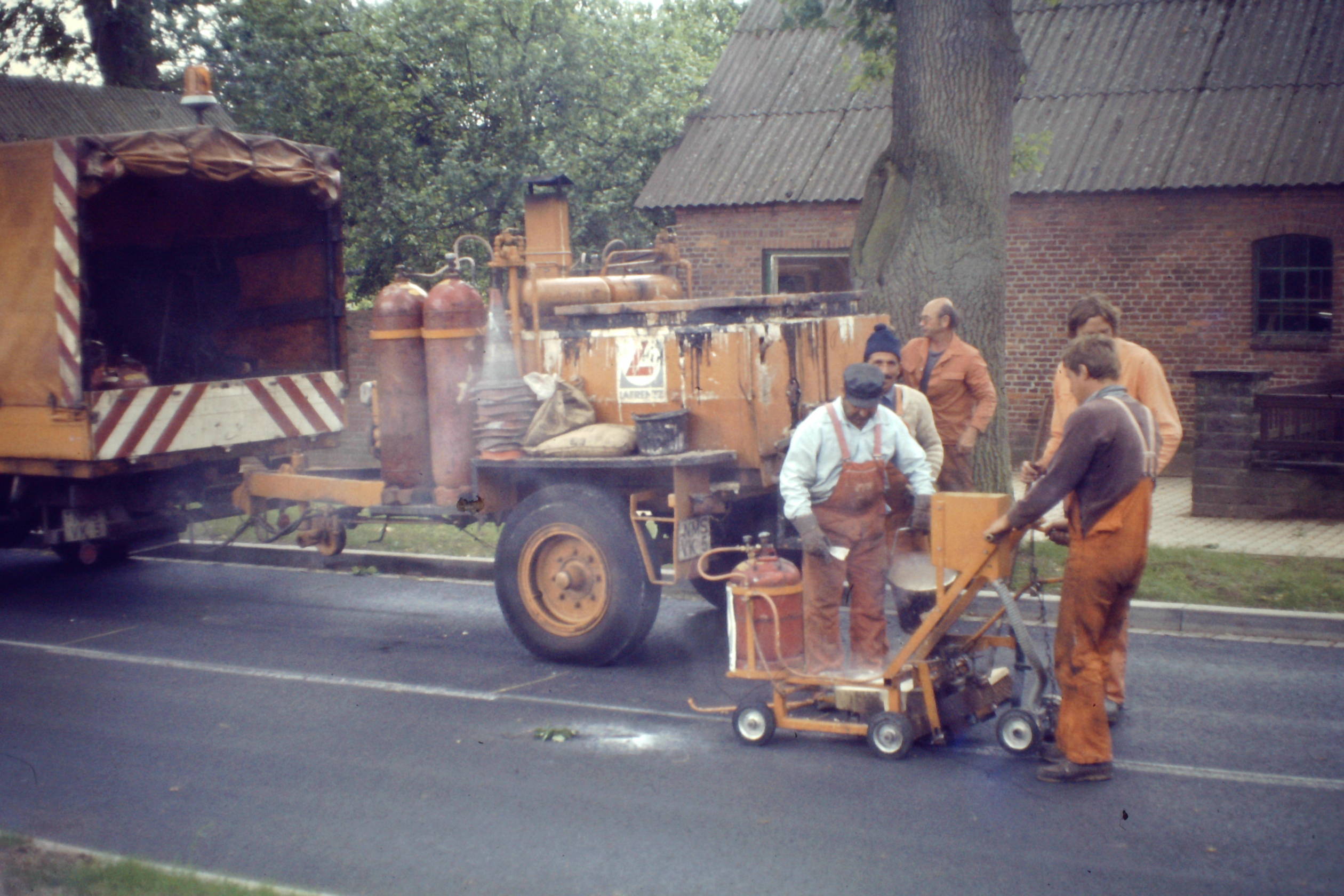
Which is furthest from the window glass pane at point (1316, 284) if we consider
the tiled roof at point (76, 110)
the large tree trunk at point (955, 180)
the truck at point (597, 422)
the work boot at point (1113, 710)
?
the tiled roof at point (76, 110)

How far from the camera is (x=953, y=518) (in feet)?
18.6

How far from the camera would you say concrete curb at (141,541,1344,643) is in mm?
7969

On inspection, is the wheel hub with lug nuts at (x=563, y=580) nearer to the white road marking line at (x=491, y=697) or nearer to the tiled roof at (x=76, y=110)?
the white road marking line at (x=491, y=697)

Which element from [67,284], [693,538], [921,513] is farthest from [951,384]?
[67,284]

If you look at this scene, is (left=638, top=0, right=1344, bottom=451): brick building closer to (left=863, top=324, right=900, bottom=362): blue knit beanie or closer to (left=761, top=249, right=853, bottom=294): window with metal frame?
(left=761, top=249, right=853, bottom=294): window with metal frame

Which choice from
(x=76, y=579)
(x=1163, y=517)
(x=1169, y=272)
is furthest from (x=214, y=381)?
(x=1169, y=272)

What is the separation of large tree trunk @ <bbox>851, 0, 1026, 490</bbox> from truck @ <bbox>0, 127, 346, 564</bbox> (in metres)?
4.24

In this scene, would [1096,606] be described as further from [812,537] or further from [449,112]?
[449,112]

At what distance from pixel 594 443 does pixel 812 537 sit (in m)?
1.82

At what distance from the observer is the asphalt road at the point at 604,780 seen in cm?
460

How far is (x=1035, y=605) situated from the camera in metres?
8.61

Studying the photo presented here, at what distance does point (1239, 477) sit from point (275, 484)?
837cm

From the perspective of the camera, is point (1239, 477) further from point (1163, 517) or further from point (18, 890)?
point (18, 890)

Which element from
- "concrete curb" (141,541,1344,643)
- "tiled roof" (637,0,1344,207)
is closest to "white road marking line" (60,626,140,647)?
"concrete curb" (141,541,1344,643)
